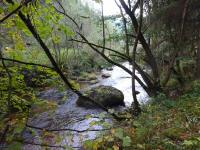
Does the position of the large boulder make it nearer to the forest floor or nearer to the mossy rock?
the forest floor

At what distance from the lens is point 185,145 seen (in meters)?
5.29

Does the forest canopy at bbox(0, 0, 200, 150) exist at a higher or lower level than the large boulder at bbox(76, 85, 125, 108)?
higher

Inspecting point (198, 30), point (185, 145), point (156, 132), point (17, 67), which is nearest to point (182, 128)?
point (156, 132)

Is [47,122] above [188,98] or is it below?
below

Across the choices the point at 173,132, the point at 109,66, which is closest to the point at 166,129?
the point at 173,132

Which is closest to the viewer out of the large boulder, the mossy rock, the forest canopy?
the forest canopy

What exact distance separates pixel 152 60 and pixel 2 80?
22.8 ft

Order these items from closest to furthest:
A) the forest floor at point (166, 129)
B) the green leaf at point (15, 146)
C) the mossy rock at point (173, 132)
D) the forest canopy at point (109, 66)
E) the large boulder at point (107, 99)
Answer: the green leaf at point (15, 146), the forest canopy at point (109, 66), the forest floor at point (166, 129), the mossy rock at point (173, 132), the large boulder at point (107, 99)

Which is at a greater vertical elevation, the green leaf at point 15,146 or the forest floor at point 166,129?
the green leaf at point 15,146

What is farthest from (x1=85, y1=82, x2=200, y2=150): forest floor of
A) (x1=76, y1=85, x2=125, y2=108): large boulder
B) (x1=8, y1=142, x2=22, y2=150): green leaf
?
(x1=76, y1=85, x2=125, y2=108): large boulder

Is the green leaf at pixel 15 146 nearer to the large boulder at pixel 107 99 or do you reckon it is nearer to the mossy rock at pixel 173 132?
the mossy rock at pixel 173 132

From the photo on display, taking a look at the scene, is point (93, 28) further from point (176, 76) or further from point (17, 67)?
point (17, 67)

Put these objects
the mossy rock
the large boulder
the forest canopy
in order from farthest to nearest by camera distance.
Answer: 1. the large boulder
2. the mossy rock
3. the forest canopy

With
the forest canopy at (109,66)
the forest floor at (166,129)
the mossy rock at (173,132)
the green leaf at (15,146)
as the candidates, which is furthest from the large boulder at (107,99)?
the green leaf at (15,146)
